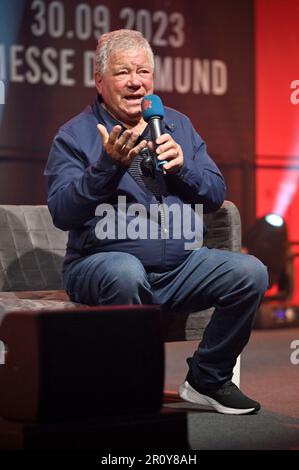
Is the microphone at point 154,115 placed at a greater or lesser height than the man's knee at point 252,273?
greater

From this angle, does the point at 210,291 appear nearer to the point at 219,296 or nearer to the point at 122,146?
the point at 219,296

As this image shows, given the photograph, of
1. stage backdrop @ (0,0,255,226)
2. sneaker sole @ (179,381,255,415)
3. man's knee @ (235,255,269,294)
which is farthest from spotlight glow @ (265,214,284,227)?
man's knee @ (235,255,269,294)

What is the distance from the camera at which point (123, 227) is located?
8.11ft

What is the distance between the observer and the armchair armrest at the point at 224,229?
284 cm

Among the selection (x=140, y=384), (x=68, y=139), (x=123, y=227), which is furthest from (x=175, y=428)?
(x=68, y=139)

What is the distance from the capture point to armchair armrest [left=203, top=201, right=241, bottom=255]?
2.84 m

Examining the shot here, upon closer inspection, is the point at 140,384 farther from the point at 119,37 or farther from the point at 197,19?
the point at 197,19

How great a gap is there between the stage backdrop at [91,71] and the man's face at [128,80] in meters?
2.15

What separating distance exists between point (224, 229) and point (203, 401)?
0.55 metres

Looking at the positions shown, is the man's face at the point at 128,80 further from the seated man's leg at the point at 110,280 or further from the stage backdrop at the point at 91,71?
the stage backdrop at the point at 91,71

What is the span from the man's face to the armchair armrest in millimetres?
450

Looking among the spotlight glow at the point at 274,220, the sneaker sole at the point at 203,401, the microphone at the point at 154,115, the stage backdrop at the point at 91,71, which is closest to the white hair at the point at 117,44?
the microphone at the point at 154,115

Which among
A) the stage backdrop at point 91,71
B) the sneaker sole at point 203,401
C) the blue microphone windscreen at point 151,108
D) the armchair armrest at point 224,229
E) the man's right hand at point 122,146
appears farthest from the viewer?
the stage backdrop at point 91,71

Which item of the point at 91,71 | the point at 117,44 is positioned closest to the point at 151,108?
the point at 117,44
